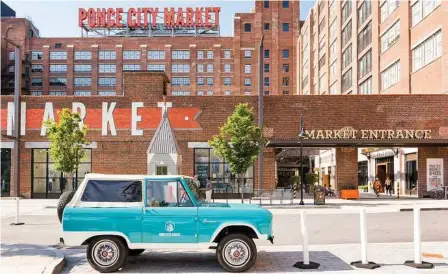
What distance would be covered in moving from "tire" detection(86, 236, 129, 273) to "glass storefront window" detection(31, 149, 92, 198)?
24821mm

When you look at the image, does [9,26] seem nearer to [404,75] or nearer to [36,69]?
[36,69]

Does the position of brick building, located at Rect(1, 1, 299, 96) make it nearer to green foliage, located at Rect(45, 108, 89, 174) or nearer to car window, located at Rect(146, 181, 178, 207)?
green foliage, located at Rect(45, 108, 89, 174)

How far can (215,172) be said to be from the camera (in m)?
33.2

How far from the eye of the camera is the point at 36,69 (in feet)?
330

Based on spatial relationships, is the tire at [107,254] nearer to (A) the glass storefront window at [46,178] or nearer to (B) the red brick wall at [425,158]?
(A) the glass storefront window at [46,178]

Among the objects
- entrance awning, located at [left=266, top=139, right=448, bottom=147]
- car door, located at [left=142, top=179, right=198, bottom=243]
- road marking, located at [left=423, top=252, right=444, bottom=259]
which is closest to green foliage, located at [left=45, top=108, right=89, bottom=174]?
entrance awning, located at [left=266, top=139, right=448, bottom=147]

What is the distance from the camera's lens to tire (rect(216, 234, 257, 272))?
9.42m

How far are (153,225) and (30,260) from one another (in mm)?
2708

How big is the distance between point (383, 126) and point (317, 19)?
172 feet

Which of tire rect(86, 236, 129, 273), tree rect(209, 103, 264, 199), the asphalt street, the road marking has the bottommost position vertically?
the asphalt street

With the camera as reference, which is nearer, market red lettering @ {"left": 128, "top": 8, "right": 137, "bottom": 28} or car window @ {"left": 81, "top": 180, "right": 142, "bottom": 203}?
car window @ {"left": 81, "top": 180, "right": 142, "bottom": 203}

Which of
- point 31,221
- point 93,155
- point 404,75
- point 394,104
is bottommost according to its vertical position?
point 31,221

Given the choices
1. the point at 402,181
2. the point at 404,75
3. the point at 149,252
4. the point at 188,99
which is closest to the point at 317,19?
the point at 404,75

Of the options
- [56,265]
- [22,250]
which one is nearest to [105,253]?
[56,265]
